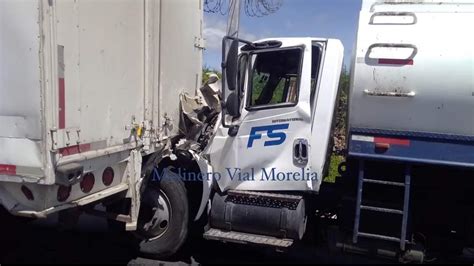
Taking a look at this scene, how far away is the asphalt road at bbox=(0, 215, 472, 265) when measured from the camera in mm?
4430

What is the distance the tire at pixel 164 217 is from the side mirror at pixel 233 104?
0.93 meters

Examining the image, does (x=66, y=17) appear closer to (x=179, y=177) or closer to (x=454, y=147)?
(x=179, y=177)

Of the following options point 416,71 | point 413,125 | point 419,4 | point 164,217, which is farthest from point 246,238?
point 419,4

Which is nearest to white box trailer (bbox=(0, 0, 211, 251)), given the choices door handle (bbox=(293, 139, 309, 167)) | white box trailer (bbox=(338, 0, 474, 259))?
door handle (bbox=(293, 139, 309, 167))

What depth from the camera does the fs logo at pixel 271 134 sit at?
3.95m

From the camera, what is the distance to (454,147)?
3.37 m

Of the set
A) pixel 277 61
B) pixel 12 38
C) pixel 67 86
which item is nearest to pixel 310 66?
pixel 277 61

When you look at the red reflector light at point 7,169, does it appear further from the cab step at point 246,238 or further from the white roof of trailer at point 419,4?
the white roof of trailer at point 419,4

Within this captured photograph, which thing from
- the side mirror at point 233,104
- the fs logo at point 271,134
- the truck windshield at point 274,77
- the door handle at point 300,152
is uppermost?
the truck windshield at point 274,77

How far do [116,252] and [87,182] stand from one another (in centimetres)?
154

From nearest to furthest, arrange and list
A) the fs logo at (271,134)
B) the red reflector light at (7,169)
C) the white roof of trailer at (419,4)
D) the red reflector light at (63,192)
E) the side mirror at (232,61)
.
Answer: the red reflector light at (7,169) < the red reflector light at (63,192) < the white roof of trailer at (419,4) < the side mirror at (232,61) < the fs logo at (271,134)

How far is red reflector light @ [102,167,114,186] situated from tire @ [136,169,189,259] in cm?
69

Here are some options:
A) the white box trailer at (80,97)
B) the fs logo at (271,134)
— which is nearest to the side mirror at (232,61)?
the fs logo at (271,134)

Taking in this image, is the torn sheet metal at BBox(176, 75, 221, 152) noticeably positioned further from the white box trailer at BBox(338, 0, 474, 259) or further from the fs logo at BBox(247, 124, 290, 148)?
the white box trailer at BBox(338, 0, 474, 259)
